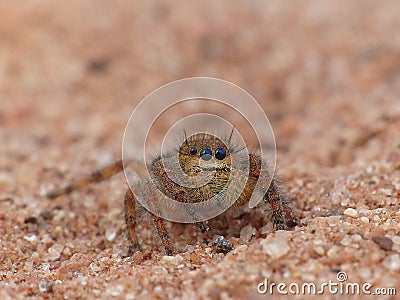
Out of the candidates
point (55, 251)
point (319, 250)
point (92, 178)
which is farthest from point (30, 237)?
point (319, 250)

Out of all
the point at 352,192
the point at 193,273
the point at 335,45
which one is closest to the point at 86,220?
the point at 193,273

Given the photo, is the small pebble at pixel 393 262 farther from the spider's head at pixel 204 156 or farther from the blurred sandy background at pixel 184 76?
the spider's head at pixel 204 156

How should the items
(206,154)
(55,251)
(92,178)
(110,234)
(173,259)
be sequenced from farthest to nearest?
(92,178)
(110,234)
(55,251)
(206,154)
(173,259)

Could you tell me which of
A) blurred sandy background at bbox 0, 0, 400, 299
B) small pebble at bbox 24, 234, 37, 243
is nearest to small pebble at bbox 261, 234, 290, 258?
blurred sandy background at bbox 0, 0, 400, 299

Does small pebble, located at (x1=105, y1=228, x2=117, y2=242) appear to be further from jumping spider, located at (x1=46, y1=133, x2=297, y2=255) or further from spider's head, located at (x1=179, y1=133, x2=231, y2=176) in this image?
spider's head, located at (x1=179, y1=133, x2=231, y2=176)

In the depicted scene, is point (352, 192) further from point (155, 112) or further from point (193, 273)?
point (155, 112)

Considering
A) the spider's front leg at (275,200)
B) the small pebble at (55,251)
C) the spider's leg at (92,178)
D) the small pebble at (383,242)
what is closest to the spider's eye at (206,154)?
the spider's front leg at (275,200)

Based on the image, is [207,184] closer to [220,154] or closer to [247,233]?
[220,154]

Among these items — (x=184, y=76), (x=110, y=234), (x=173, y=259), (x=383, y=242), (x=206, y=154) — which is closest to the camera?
(x=383, y=242)
